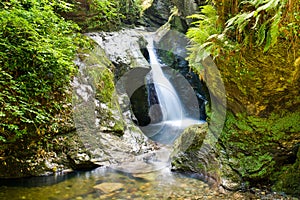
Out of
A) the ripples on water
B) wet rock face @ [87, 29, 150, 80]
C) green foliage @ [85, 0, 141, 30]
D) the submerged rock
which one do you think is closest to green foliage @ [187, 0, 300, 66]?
the ripples on water

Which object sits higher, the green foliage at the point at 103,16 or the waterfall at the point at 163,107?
the green foliage at the point at 103,16

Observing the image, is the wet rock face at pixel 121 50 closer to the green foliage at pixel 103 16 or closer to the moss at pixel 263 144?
the green foliage at pixel 103 16

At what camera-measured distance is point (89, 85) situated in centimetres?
578

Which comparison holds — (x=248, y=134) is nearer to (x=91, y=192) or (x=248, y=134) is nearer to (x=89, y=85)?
(x=91, y=192)

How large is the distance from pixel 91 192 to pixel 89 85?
114 inches

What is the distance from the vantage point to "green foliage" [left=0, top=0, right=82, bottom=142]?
12.5 feet

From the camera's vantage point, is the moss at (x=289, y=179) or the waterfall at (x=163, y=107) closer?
the moss at (x=289, y=179)

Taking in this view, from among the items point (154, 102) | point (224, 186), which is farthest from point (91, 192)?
point (154, 102)

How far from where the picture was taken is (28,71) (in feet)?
14.1

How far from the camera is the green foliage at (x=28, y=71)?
380 cm

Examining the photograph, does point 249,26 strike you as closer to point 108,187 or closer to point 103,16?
point 108,187

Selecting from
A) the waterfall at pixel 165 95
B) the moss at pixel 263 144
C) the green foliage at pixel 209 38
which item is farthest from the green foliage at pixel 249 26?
the waterfall at pixel 165 95

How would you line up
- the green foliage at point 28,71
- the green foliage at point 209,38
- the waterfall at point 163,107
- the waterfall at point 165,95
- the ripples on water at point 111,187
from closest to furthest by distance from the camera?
the green foliage at point 209,38 < the ripples on water at point 111,187 < the green foliage at point 28,71 < the waterfall at point 163,107 < the waterfall at point 165,95

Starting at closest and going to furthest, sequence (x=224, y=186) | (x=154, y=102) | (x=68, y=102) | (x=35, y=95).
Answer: (x=224, y=186) < (x=35, y=95) < (x=68, y=102) < (x=154, y=102)
